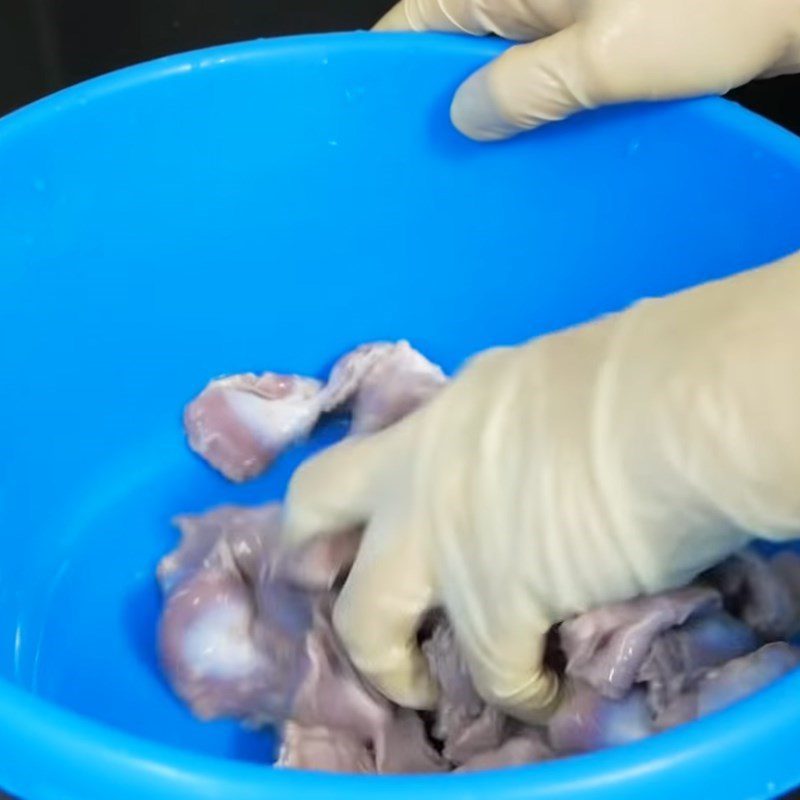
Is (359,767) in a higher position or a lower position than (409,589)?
lower

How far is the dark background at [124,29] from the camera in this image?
967 millimetres

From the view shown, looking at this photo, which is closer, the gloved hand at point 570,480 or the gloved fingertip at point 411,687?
the gloved hand at point 570,480

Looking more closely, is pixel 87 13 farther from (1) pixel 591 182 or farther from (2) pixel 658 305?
(2) pixel 658 305

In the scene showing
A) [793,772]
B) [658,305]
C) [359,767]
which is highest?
[658,305]

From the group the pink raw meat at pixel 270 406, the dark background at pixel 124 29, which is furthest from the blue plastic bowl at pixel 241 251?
the dark background at pixel 124 29

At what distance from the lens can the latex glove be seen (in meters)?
0.65

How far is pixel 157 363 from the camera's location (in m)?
0.84

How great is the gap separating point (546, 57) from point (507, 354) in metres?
0.17

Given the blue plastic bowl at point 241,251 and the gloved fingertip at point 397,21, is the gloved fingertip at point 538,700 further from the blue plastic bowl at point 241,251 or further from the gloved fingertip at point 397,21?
the gloved fingertip at point 397,21

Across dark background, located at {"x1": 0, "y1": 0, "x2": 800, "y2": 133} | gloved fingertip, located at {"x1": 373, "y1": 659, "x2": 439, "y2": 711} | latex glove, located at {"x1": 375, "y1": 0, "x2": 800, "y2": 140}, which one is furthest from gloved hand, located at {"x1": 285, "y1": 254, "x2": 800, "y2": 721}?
dark background, located at {"x1": 0, "y1": 0, "x2": 800, "y2": 133}

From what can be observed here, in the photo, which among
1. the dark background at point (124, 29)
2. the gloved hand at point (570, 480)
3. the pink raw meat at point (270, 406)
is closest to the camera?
the gloved hand at point (570, 480)

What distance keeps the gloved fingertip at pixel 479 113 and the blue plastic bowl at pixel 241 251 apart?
0.02m

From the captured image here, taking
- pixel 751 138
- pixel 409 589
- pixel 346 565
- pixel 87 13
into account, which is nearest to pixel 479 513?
pixel 409 589

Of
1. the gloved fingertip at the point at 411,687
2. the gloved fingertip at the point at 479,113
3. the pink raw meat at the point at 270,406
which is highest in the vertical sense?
the gloved fingertip at the point at 479,113
